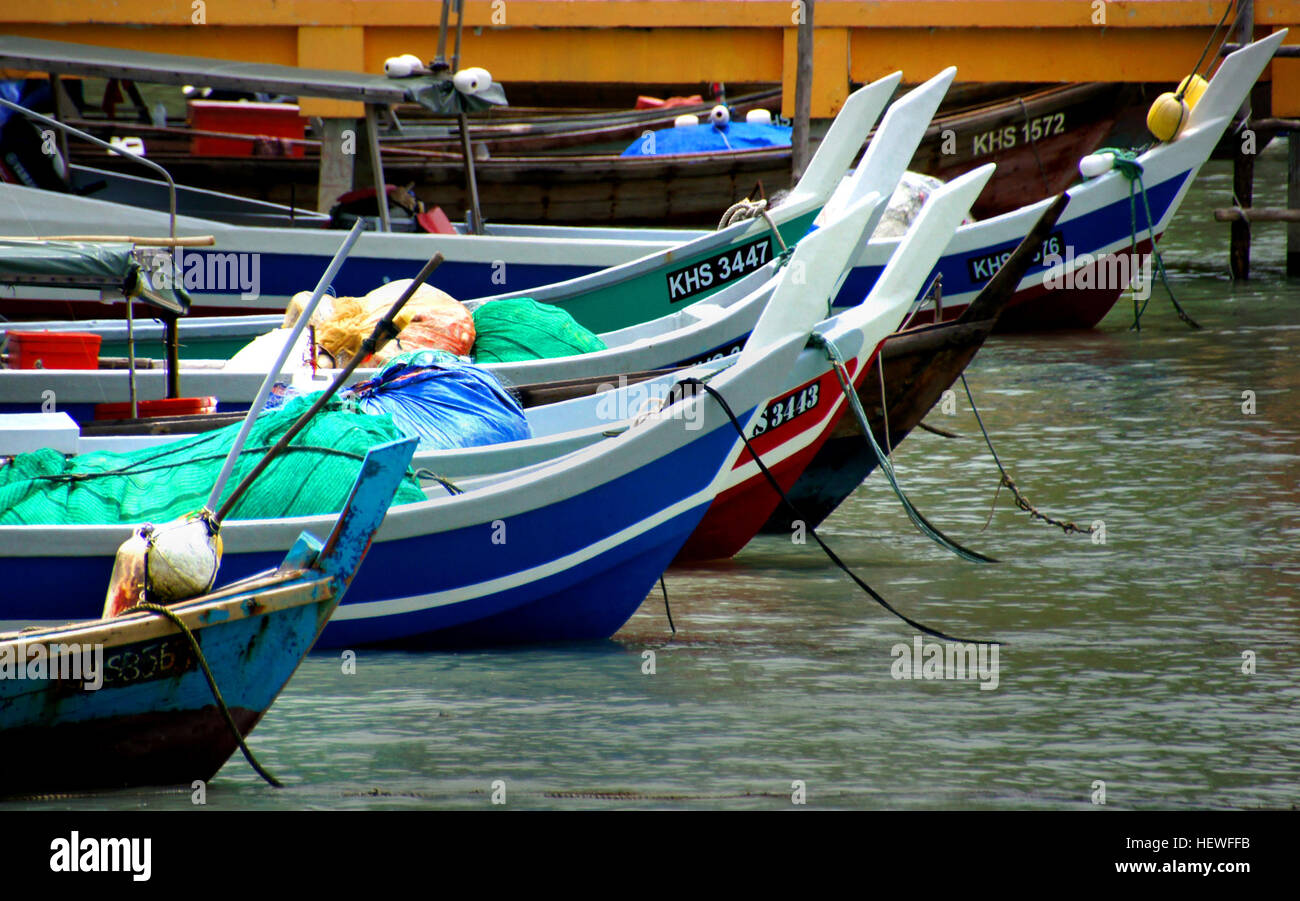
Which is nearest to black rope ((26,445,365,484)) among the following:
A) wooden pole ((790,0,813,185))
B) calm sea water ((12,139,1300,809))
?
calm sea water ((12,139,1300,809))

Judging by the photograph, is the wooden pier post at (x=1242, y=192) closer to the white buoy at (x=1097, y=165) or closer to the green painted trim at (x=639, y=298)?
the white buoy at (x=1097, y=165)

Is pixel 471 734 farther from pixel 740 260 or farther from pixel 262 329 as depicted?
pixel 740 260

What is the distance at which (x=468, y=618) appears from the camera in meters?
6.48

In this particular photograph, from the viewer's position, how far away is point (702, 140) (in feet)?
63.0

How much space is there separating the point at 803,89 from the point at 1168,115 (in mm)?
2812

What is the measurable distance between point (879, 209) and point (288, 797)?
4919mm

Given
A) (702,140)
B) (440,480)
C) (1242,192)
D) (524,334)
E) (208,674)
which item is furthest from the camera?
(702,140)

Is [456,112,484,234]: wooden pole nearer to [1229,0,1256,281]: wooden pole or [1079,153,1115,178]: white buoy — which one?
[1079,153,1115,178]: white buoy

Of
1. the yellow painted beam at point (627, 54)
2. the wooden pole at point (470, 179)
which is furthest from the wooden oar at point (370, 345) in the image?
the yellow painted beam at point (627, 54)

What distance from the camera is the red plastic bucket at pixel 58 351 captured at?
343 inches

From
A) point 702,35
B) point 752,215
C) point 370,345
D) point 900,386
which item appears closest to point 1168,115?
point 702,35

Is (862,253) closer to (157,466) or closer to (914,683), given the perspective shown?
(914,683)

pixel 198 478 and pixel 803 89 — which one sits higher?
pixel 803 89
